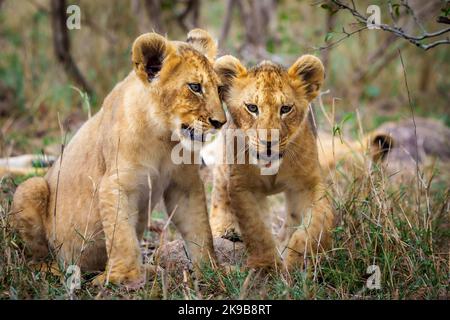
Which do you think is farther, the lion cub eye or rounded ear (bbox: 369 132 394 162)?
rounded ear (bbox: 369 132 394 162)

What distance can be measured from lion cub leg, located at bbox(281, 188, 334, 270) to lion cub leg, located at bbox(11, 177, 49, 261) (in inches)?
66.1

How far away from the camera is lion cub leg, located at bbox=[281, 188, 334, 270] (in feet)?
15.7

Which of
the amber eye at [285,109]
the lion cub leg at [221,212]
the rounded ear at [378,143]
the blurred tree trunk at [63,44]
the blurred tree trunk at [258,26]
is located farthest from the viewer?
the blurred tree trunk at [258,26]

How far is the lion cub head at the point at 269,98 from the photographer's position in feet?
15.0

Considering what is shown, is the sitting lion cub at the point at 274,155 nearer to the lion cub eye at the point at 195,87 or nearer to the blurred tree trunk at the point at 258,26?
the lion cub eye at the point at 195,87

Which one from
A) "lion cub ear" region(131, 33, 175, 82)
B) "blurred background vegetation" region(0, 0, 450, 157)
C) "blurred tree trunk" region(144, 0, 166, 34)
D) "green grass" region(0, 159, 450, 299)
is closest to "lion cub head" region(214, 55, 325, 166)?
"lion cub ear" region(131, 33, 175, 82)

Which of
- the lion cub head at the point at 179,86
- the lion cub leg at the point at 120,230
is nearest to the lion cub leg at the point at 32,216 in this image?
the lion cub leg at the point at 120,230

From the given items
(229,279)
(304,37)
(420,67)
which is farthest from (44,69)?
(229,279)

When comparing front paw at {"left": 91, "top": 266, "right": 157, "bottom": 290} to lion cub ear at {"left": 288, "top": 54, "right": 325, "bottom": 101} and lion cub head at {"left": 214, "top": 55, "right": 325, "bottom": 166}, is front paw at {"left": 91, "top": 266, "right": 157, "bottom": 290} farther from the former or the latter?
lion cub ear at {"left": 288, "top": 54, "right": 325, "bottom": 101}
